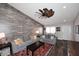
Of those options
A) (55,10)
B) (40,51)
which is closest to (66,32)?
(55,10)

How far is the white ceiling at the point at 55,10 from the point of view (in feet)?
6.75

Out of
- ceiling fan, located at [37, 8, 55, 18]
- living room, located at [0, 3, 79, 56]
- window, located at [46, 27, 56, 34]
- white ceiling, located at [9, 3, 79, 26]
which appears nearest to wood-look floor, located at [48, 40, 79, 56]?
living room, located at [0, 3, 79, 56]

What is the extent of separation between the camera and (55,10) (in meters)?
2.10

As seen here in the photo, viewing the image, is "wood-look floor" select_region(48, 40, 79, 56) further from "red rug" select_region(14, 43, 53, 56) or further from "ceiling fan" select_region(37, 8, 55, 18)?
"ceiling fan" select_region(37, 8, 55, 18)

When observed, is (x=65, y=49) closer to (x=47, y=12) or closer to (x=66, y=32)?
(x=66, y=32)

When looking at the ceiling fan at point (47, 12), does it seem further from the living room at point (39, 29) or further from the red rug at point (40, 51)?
the red rug at point (40, 51)

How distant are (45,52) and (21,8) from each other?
97cm

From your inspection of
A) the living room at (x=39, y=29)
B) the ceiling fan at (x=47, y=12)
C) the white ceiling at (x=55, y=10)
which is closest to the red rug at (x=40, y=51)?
the living room at (x=39, y=29)

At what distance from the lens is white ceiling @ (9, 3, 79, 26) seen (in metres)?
2.06

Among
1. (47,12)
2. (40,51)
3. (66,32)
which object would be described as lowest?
(40,51)

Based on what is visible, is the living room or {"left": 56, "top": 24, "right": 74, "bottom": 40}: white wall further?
{"left": 56, "top": 24, "right": 74, "bottom": 40}: white wall

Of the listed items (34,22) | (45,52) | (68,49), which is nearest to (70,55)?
(68,49)

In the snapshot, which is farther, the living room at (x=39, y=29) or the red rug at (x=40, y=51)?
the red rug at (x=40, y=51)

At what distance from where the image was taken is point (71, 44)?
2127mm
